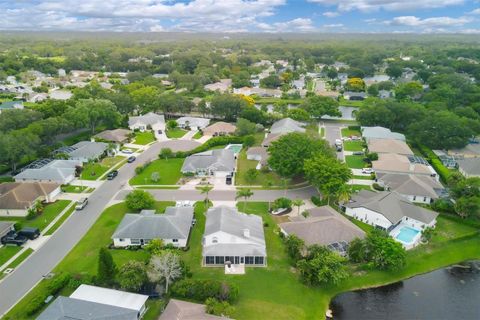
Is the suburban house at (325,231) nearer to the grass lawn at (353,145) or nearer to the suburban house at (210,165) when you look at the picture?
the suburban house at (210,165)

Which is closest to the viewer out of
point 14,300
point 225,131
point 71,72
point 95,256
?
point 14,300

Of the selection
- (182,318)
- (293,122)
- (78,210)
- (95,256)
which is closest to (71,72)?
(293,122)

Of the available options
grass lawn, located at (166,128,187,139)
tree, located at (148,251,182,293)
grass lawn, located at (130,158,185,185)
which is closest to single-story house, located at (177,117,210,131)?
grass lawn, located at (166,128,187,139)

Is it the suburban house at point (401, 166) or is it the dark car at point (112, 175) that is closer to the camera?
the suburban house at point (401, 166)

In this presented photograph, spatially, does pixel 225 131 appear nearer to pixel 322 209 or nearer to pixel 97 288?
pixel 322 209

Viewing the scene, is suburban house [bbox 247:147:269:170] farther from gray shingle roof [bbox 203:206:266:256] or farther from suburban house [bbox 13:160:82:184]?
suburban house [bbox 13:160:82:184]

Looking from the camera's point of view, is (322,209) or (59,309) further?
(322,209)

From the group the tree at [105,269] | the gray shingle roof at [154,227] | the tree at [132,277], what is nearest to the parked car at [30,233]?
the gray shingle roof at [154,227]
